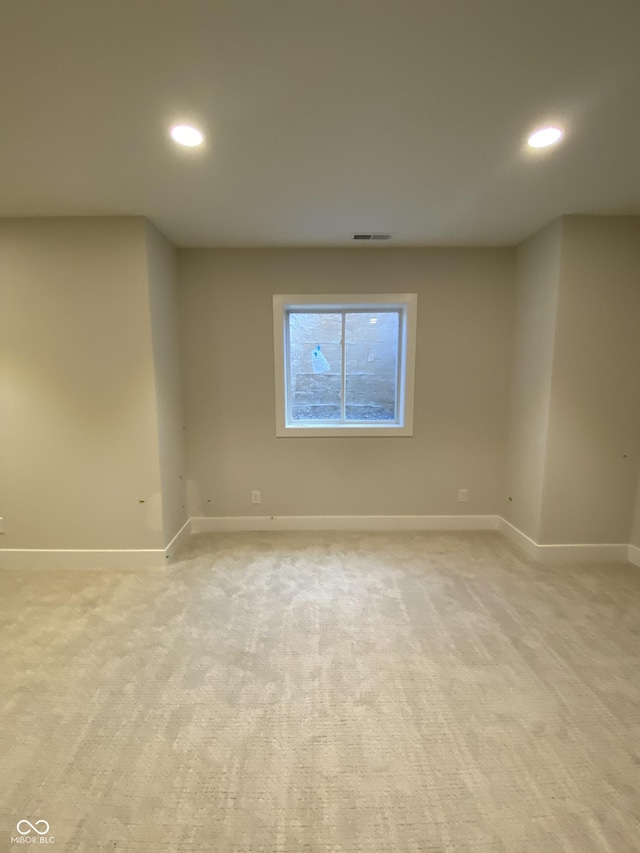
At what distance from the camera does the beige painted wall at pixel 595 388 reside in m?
2.48

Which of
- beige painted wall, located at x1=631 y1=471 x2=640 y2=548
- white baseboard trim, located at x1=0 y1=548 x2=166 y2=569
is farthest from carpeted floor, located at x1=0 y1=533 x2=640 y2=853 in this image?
beige painted wall, located at x1=631 y1=471 x2=640 y2=548

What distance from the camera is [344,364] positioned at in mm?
3311

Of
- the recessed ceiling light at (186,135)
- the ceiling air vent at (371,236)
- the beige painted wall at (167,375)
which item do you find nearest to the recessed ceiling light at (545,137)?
the ceiling air vent at (371,236)

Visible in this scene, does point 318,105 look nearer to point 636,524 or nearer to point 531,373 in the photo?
point 531,373

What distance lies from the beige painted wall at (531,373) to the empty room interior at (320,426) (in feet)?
0.10

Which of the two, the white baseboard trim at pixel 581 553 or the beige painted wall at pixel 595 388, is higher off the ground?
the beige painted wall at pixel 595 388

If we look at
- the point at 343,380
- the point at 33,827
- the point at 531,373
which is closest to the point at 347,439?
the point at 343,380

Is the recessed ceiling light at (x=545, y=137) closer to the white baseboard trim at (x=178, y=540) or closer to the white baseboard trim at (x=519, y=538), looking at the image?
the white baseboard trim at (x=519, y=538)

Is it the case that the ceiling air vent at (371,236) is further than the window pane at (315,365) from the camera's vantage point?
No

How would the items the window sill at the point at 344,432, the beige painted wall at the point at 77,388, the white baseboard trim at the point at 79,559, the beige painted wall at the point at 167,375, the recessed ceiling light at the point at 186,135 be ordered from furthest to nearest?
the window sill at the point at 344,432
the white baseboard trim at the point at 79,559
the beige painted wall at the point at 167,375
the beige painted wall at the point at 77,388
the recessed ceiling light at the point at 186,135

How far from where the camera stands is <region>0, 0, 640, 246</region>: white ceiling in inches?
42.7

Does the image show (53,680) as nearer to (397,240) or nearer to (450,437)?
(450,437)

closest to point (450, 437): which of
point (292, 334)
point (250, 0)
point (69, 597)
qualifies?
point (292, 334)

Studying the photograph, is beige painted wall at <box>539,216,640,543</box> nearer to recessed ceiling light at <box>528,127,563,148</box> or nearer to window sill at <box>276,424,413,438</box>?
recessed ceiling light at <box>528,127,563,148</box>
